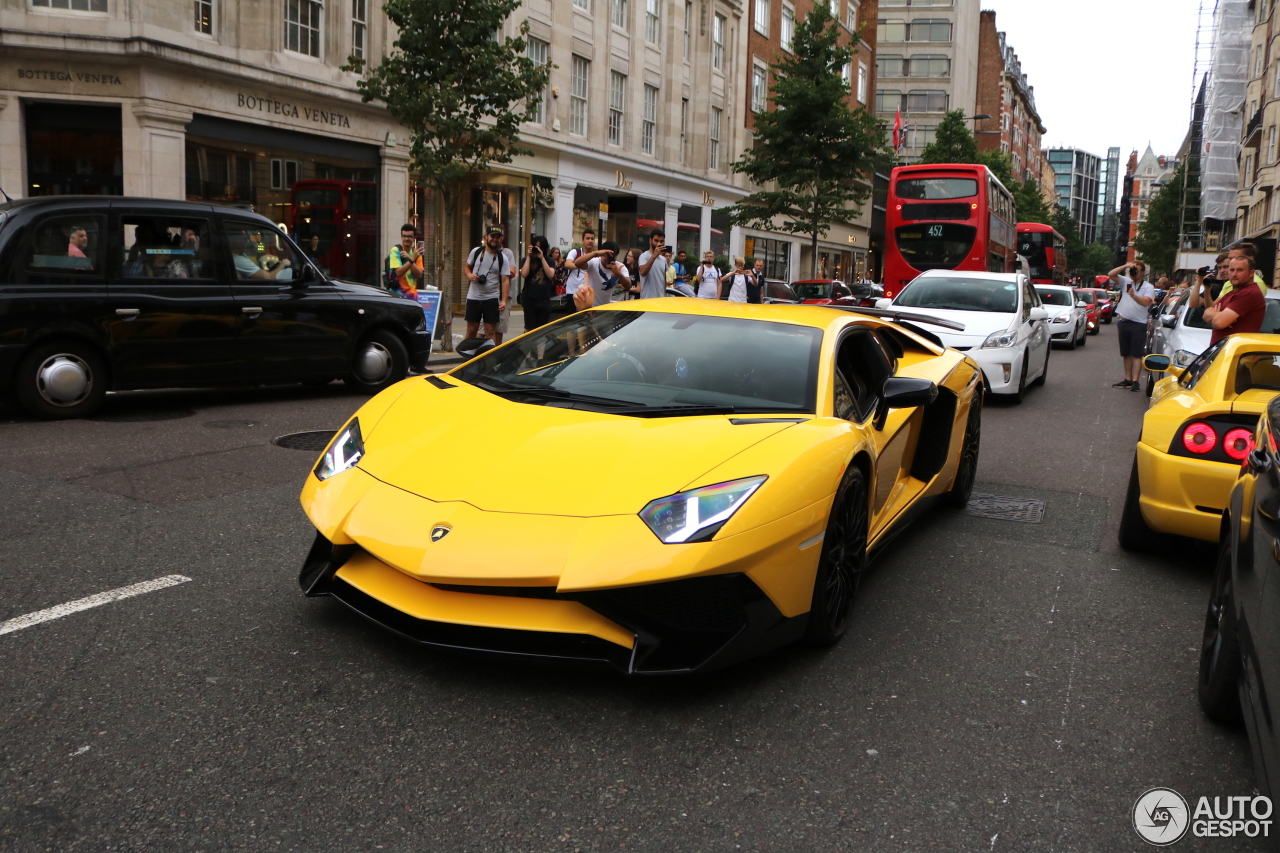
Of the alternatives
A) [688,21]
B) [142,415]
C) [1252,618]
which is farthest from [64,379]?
[688,21]

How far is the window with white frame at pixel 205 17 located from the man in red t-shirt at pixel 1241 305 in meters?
17.1

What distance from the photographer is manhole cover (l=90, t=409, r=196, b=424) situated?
28.6ft

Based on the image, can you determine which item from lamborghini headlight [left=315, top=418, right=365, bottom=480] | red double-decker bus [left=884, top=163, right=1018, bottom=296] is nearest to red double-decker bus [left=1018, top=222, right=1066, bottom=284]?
red double-decker bus [left=884, top=163, right=1018, bottom=296]

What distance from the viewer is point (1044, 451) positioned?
923 centimetres

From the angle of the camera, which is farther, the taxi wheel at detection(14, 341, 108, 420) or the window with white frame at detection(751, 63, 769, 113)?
the window with white frame at detection(751, 63, 769, 113)

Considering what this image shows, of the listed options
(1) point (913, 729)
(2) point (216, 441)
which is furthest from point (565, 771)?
(2) point (216, 441)

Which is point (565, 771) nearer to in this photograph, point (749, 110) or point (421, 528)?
point (421, 528)

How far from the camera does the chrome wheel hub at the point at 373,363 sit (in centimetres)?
1087

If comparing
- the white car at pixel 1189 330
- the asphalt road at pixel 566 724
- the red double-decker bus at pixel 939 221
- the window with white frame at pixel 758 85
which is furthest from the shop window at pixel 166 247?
the window with white frame at pixel 758 85

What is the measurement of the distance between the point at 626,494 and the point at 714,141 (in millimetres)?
37681

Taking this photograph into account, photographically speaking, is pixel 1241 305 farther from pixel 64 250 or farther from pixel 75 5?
pixel 75 5

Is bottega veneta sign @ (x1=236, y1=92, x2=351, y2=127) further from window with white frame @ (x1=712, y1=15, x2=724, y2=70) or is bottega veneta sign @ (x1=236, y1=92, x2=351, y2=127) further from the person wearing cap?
window with white frame @ (x1=712, y1=15, x2=724, y2=70)

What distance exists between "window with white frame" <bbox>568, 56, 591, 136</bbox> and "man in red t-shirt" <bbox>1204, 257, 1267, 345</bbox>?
76.9ft

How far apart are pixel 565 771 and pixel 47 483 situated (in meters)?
4.61
